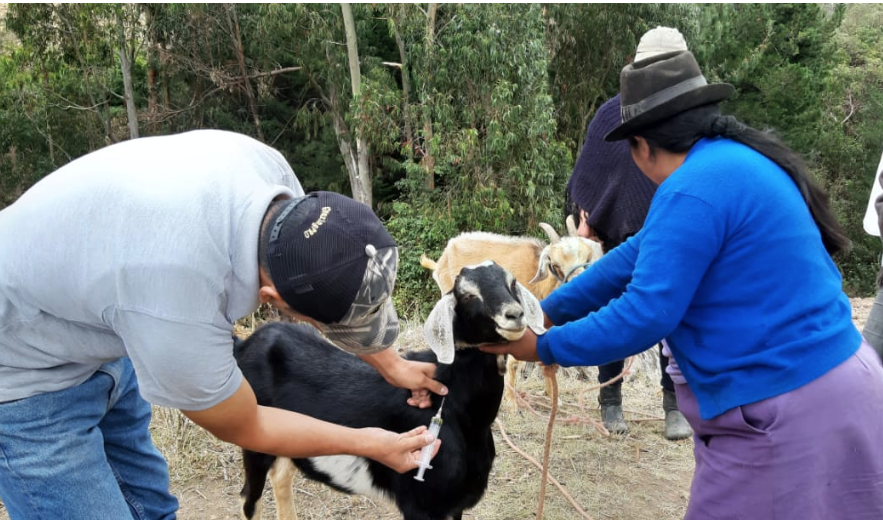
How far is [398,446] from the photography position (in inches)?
96.3

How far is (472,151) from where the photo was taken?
598 inches

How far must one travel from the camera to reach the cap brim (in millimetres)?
2102

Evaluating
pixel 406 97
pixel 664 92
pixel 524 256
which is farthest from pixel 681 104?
pixel 406 97

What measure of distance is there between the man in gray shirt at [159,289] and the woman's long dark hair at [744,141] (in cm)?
100

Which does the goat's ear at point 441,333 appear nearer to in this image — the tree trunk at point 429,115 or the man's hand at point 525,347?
the man's hand at point 525,347

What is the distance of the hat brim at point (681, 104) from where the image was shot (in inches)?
89.4

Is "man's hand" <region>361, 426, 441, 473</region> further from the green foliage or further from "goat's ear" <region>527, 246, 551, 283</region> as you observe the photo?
the green foliage

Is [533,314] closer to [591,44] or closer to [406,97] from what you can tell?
[406,97]

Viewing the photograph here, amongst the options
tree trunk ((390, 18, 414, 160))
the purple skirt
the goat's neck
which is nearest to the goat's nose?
the goat's neck

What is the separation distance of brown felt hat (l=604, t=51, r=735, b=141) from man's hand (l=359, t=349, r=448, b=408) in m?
1.27

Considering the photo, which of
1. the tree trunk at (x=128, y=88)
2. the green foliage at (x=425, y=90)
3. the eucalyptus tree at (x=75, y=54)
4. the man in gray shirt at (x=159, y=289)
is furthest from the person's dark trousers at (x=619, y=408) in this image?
the eucalyptus tree at (x=75, y=54)

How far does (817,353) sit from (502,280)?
1.25 meters

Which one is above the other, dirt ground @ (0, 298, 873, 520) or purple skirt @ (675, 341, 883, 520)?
purple skirt @ (675, 341, 883, 520)

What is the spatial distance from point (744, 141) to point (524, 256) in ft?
17.4
